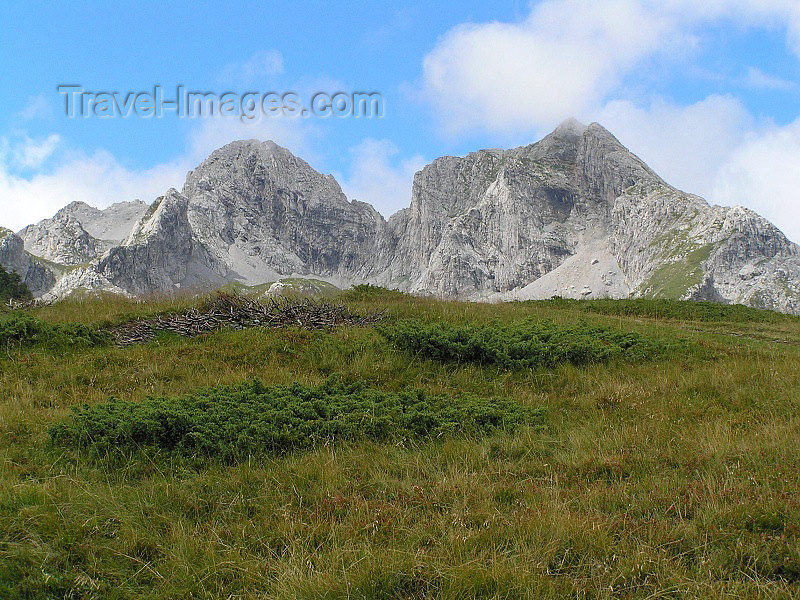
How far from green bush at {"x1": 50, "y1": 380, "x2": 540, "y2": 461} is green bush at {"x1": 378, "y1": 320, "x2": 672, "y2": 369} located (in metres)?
2.51

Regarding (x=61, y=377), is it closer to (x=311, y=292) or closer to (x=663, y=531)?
(x=311, y=292)

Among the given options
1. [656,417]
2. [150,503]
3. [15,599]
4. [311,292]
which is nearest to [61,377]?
[150,503]

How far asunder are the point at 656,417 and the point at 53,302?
54.2 ft

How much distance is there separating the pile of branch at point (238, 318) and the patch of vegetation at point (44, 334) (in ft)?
2.04

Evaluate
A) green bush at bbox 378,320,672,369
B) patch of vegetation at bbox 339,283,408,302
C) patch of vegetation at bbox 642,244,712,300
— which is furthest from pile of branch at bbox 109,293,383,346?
patch of vegetation at bbox 642,244,712,300

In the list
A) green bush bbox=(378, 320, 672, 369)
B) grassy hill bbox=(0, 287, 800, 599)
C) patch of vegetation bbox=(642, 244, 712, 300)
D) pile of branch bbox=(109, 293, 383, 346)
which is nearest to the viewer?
grassy hill bbox=(0, 287, 800, 599)

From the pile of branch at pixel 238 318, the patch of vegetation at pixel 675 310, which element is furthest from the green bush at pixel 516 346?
the patch of vegetation at pixel 675 310

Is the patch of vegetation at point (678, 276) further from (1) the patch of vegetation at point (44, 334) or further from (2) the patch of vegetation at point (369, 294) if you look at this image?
(1) the patch of vegetation at point (44, 334)

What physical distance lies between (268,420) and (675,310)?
2120cm

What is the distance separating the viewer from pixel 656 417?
7340 mm

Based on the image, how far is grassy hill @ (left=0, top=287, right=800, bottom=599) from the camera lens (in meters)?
3.83

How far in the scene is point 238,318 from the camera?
1362cm

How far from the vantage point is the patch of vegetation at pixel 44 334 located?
442 inches

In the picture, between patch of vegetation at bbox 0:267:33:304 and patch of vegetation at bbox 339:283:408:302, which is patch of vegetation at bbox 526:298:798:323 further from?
patch of vegetation at bbox 0:267:33:304
